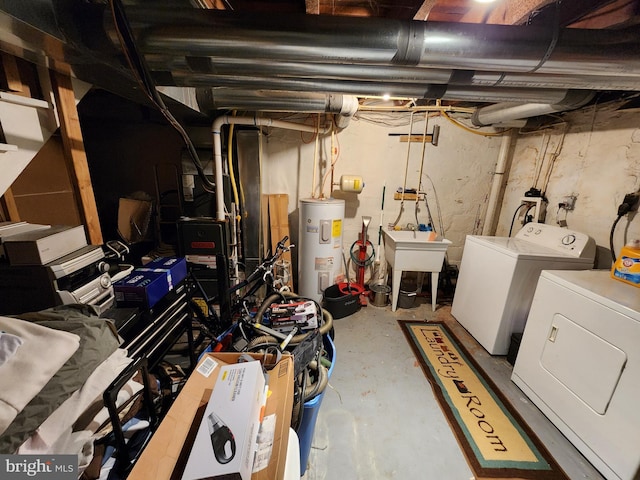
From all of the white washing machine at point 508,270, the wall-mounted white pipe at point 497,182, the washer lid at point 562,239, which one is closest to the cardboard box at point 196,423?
the white washing machine at point 508,270

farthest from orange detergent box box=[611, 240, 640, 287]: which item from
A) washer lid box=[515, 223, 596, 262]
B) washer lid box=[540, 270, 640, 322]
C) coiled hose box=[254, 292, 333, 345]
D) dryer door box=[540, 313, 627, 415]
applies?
coiled hose box=[254, 292, 333, 345]

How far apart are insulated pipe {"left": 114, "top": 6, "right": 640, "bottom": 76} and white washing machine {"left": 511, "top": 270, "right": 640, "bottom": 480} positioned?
3.94 feet

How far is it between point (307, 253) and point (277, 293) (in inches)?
37.5

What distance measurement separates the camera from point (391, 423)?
1557 millimetres

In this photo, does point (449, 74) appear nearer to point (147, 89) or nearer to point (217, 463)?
point (147, 89)

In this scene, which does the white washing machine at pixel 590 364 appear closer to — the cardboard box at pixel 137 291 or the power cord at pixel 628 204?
the power cord at pixel 628 204

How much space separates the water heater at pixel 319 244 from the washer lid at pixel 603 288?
1.78 meters

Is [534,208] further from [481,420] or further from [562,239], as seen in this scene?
[481,420]

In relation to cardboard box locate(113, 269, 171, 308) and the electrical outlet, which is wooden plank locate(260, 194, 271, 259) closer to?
cardboard box locate(113, 269, 171, 308)

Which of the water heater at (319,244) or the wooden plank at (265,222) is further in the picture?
the wooden plank at (265,222)

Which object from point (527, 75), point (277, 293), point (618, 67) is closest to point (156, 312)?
point (277, 293)

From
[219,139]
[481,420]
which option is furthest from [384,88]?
[481,420]

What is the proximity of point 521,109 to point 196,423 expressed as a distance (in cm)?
318

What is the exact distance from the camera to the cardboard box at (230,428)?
69 centimetres
